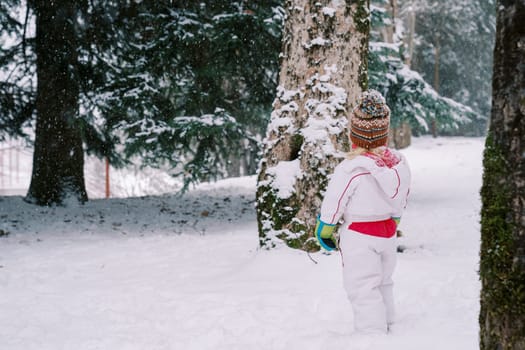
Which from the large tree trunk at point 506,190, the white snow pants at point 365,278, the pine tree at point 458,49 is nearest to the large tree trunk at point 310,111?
the white snow pants at point 365,278

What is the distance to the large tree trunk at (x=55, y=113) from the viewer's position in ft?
31.6

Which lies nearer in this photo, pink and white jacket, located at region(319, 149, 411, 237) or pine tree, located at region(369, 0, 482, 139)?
pink and white jacket, located at region(319, 149, 411, 237)

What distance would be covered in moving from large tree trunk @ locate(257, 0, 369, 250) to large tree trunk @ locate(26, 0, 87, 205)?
586 centimetres

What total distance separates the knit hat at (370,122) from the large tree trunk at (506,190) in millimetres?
1155

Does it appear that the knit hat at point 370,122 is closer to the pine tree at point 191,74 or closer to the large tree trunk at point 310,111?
the large tree trunk at point 310,111

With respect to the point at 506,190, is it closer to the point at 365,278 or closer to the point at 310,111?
the point at 365,278

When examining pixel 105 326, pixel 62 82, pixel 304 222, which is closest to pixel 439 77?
Answer: pixel 62 82

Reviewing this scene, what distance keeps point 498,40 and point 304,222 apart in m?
3.25

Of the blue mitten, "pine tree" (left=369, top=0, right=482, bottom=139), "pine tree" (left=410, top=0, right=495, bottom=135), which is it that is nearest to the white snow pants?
the blue mitten

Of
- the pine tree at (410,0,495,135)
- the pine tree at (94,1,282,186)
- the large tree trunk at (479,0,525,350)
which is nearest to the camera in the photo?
the large tree trunk at (479,0,525,350)

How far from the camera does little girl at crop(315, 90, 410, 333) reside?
10.2 ft

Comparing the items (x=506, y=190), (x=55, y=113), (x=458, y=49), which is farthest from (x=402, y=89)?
(x=458, y=49)

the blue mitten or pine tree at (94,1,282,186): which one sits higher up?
pine tree at (94,1,282,186)

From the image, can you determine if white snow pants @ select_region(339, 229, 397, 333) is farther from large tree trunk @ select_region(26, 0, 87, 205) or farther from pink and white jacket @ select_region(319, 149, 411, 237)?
large tree trunk @ select_region(26, 0, 87, 205)
